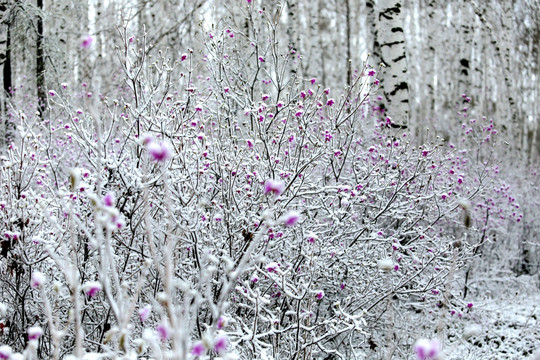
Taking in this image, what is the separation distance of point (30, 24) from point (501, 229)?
305 inches

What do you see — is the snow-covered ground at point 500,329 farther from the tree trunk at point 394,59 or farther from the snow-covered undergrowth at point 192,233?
the tree trunk at point 394,59

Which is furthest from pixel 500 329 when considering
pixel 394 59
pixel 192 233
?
pixel 192 233

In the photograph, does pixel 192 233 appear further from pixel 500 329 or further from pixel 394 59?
pixel 394 59

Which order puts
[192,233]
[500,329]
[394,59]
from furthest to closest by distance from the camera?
1. [394,59]
2. [500,329]
3. [192,233]

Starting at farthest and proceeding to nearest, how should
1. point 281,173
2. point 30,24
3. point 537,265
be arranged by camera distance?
point 30,24, point 537,265, point 281,173

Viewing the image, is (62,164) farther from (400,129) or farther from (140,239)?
(400,129)

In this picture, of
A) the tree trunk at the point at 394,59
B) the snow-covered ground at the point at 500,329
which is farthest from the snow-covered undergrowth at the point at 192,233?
the tree trunk at the point at 394,59

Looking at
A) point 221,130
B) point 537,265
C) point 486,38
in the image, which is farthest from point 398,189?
point 486,38

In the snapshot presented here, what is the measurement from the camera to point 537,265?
21.9ft

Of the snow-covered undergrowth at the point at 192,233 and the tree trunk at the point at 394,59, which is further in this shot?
the tree trunk at the point at 394,59

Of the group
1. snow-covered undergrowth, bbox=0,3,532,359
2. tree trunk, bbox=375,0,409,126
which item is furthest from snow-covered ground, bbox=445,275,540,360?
tree trunk, bbox=375,0,409,126

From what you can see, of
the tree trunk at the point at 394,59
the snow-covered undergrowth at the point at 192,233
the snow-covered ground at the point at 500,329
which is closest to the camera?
the snow-covered undergrowth at the point at 192,233

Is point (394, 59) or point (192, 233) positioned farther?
point (394, 59)

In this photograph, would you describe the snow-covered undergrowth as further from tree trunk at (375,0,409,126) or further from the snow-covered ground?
tree trunk at (375,0,409,126)
